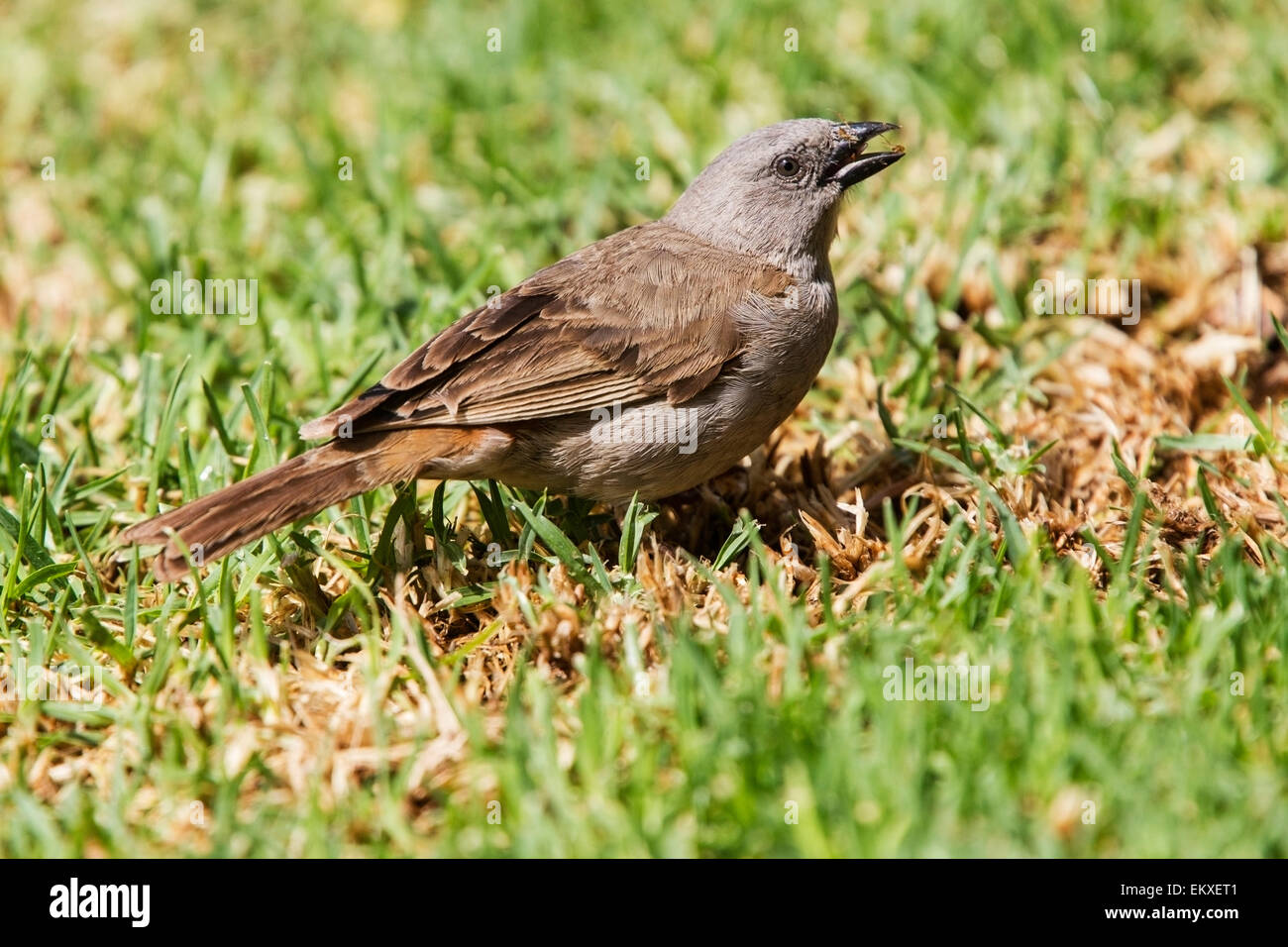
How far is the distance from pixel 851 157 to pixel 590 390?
1.44 m

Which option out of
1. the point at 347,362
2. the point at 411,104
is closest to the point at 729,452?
the point at 347,362

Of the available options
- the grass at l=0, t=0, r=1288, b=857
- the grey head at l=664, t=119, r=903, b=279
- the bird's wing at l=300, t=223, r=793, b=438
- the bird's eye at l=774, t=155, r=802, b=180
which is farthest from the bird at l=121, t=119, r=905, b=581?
the bird's eye at l=774, t=155, r=802, b=180

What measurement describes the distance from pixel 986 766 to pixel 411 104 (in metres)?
5.39

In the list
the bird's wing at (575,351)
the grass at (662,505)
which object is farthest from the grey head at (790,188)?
the grass at (662,505)

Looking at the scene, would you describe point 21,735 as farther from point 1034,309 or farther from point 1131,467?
point 1034,309

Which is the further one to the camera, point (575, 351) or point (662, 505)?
point (662, 505)

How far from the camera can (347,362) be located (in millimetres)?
5918

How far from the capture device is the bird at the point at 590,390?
454 cm

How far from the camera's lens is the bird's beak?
5148mm

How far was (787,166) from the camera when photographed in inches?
203

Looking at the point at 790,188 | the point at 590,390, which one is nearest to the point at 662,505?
the point at 590,390

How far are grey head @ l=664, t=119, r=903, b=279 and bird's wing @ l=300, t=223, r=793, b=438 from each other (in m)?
0.22

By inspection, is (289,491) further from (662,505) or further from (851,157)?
(851,157)

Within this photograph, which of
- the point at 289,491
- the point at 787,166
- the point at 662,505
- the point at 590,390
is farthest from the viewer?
the point at 662,505
